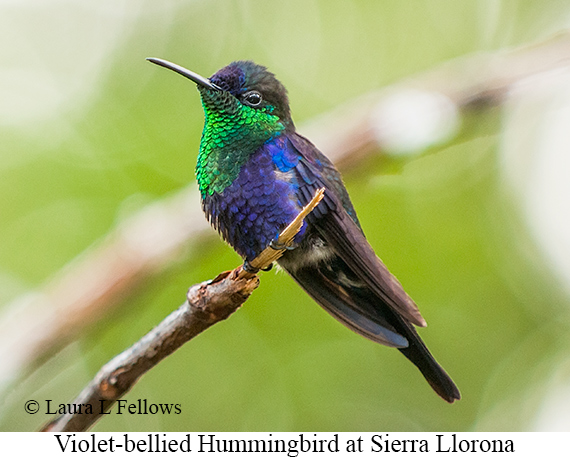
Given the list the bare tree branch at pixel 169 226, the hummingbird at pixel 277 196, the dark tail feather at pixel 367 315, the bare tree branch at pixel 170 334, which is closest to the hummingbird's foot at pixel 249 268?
the bare tree branch at pixel 170 334

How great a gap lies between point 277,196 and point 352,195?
36.6 inches

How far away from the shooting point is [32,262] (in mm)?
2912

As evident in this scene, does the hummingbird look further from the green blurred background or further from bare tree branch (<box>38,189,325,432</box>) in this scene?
the green blurred background

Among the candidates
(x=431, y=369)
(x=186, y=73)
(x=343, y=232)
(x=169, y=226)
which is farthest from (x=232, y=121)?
(x=431, y=369)

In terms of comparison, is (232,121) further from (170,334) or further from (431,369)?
(431,369)

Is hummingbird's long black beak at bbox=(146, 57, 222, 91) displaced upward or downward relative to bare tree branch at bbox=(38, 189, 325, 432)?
upward

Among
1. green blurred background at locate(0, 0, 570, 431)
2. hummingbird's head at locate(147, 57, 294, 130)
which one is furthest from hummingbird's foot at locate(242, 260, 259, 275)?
green blurred background at locate(0, 0, 570, 431)

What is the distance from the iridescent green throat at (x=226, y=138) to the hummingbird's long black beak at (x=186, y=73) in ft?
0.10

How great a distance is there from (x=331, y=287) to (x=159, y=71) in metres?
2.20

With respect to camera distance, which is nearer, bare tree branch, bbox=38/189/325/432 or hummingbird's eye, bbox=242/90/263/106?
bare tree branch, bbox=38/189/325/432

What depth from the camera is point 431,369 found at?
5.22 ft

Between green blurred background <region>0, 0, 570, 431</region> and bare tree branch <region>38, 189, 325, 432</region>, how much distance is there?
0.93m

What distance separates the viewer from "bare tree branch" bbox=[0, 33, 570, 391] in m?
2.08
